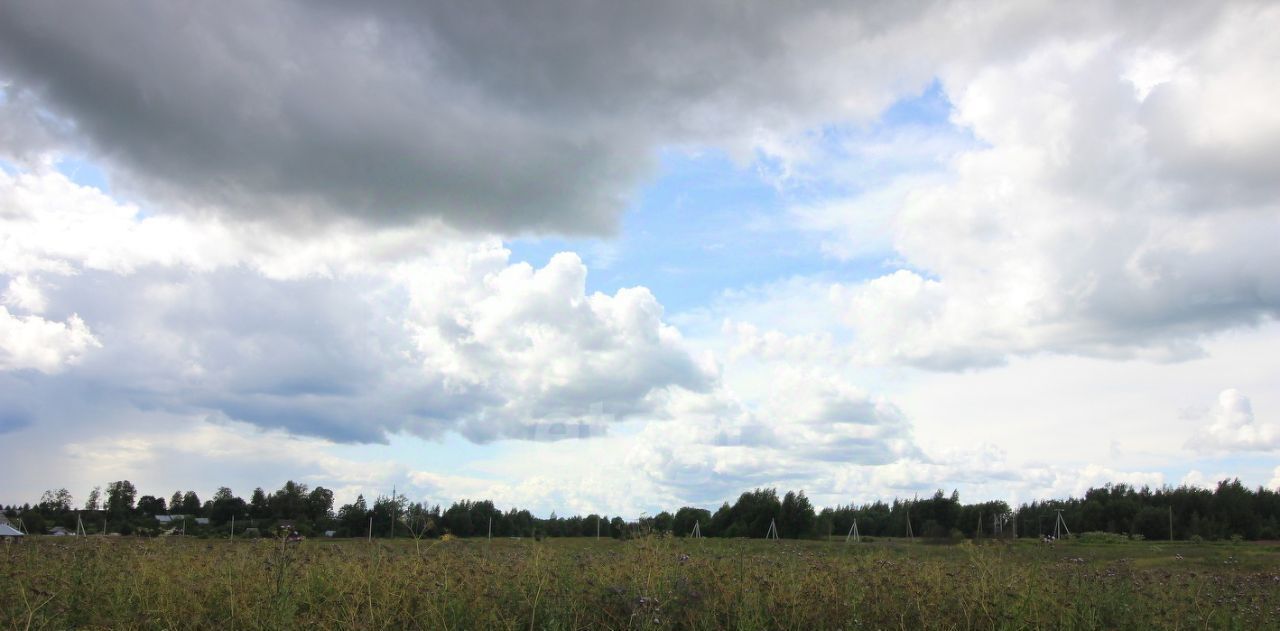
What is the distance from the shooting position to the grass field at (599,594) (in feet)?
26.7

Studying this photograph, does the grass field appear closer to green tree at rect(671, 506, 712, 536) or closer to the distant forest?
the distant forest

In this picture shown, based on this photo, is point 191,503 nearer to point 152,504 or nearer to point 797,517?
point 152,504

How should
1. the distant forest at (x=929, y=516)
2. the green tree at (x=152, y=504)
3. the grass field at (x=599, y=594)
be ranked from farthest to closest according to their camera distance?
the green tree at (x=152, y=504)
the distant forest at (x=929, y=516)
the grass field at (x=599, y=594)

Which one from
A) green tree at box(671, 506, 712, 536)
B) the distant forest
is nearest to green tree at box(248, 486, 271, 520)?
the distant forest

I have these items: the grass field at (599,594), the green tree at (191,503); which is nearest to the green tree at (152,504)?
the green tree at (191,503)

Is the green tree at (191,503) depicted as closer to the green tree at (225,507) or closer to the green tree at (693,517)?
the green tree at (225,507)

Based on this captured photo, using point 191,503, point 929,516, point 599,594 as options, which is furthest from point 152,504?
point 599,594

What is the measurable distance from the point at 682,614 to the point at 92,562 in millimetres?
7670

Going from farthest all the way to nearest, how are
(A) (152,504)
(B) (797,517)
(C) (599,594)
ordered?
(A) (152,504), (B) (797,517), (C) (599,594)

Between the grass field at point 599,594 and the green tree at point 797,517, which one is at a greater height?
the grass field at point 599,594

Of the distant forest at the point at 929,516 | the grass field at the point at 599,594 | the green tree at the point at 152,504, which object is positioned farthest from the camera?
the green tree at the point at 152,504

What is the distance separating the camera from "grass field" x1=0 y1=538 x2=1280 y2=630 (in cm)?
815

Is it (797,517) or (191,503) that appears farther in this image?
(191,503)

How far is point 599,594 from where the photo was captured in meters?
8.70
